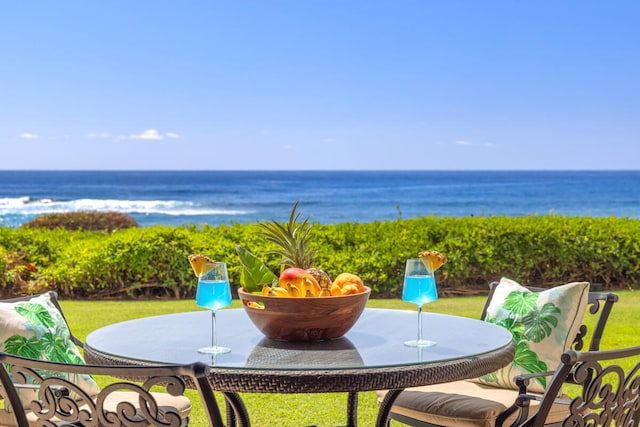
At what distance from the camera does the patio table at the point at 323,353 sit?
2.30m

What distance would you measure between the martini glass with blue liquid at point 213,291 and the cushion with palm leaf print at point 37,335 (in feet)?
2.79

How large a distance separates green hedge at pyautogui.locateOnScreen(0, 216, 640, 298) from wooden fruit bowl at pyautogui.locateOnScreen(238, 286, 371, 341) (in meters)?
5.62

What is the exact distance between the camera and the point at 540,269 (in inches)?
360

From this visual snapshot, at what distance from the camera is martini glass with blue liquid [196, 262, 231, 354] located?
2.64m

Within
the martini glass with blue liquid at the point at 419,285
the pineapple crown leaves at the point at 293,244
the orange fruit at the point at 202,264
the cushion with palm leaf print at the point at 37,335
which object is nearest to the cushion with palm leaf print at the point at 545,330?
the martini glass with blue liquid at the point at 419,285

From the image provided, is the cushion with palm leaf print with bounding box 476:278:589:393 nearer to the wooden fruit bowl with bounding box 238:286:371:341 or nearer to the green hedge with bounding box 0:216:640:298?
the wooden fruit bowl with bounding box 238:286:371:341

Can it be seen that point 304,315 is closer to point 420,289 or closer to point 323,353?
point 323,353

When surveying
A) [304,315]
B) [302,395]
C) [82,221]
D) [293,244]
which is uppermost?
[293,244]

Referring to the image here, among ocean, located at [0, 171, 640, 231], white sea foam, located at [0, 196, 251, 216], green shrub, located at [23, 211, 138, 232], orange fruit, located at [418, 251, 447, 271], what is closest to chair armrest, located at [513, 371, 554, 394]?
orange fruit, located at [418, 251, 447, 271]

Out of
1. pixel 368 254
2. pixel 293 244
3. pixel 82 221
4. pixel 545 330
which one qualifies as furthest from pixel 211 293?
pixel 82 221

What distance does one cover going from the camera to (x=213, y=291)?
2.64 m

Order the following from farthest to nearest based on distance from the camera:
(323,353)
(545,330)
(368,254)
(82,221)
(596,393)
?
(82,221)
(368,254)
(545,330)
(323,353)
(596,393)

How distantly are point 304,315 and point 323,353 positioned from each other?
0.15m

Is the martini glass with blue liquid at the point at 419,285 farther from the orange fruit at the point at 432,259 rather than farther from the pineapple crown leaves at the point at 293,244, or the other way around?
the pineapple crown leaves at the point at 293,244
